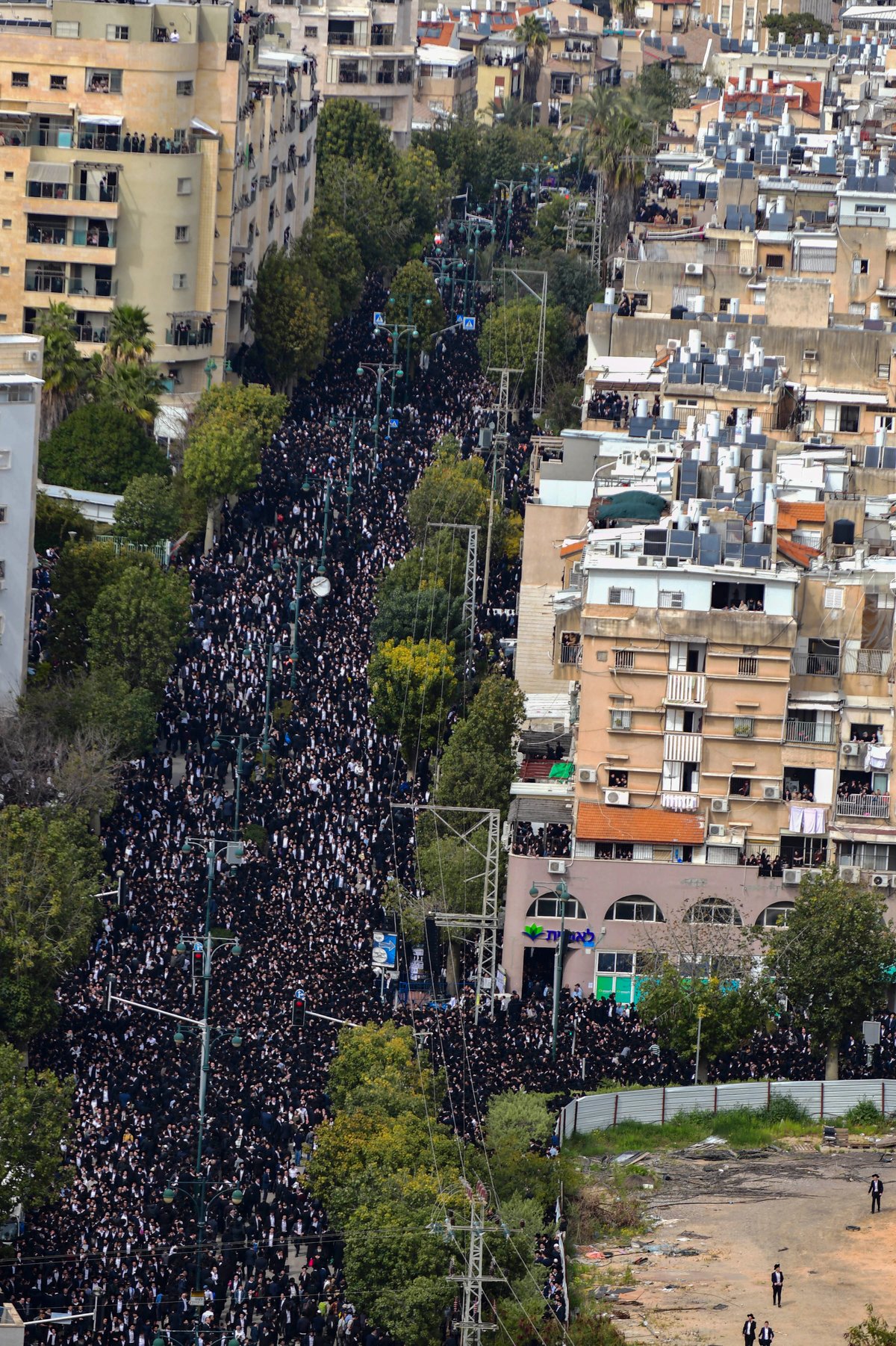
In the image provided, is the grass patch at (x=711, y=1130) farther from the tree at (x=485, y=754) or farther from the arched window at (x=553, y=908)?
the tree at (x=485, y=754)

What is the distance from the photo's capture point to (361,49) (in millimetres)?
196250

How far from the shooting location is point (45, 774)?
358ft

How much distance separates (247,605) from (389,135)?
69068 millimetres

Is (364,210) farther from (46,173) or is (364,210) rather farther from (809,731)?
(809,731)

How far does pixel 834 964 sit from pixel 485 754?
47.2 feet

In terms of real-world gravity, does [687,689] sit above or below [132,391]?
below

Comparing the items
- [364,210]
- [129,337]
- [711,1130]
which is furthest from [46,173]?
[711,1130]

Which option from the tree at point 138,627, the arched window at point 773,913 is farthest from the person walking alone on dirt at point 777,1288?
the tree at point 138,627

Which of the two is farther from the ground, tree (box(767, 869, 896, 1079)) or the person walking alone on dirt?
tree (box(767, 869, 896, 1079))

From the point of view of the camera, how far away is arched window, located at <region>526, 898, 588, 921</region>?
106m

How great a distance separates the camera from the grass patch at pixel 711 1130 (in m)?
96.4

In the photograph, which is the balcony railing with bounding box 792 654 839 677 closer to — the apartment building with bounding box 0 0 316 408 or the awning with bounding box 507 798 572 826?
the awning with bounding box 507 798 572 826

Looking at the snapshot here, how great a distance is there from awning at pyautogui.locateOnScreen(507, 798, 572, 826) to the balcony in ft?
13.9

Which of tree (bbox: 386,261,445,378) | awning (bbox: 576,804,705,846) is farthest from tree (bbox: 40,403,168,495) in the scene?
awning (bbox: 576,804,705,846)
